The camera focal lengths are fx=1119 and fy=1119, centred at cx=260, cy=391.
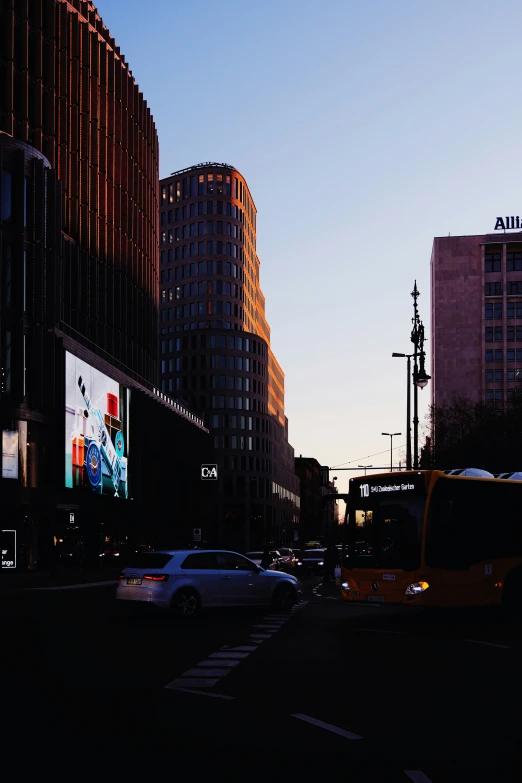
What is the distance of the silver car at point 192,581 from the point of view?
2269 centimetres

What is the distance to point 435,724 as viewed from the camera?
30.8 ft

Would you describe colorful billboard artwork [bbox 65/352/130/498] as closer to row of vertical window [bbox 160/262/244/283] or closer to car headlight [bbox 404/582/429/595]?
car headlight [bbox 404/582/429/595]

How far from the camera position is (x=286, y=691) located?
37.9ft

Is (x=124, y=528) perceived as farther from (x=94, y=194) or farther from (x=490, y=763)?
(x=490, y=763)

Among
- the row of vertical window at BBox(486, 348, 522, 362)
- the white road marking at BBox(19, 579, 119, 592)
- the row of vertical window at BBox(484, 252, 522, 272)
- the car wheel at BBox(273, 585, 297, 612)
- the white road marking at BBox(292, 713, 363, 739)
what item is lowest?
the white road marking at BBox(19, 579, 119, 592)

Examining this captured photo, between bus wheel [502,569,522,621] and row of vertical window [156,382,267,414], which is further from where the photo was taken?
row of vertical window [156,382,267,414]

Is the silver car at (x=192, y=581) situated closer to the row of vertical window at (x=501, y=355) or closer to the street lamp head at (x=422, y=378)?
the street lamp head at (x=422, y=378)

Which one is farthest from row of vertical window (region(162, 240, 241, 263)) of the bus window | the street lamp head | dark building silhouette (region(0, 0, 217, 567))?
the bus window

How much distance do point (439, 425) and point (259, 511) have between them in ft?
325

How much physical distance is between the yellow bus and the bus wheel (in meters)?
0.02

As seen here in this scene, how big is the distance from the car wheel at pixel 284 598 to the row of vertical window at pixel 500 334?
5327 inches

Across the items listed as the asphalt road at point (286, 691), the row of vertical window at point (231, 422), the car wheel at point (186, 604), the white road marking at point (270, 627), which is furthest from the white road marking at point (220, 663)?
the row of vertical window at point (231, 422)

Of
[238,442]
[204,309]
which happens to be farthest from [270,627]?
[204,309]

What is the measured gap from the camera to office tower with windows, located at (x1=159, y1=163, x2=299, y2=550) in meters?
166
